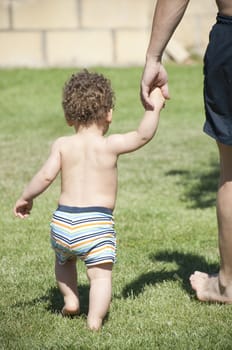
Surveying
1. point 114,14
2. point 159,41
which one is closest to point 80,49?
point 114,14

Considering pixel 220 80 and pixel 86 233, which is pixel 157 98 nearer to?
pixel 220 80

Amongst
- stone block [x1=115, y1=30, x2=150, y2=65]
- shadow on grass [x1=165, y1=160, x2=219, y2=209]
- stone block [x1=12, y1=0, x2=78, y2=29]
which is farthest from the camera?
stone block [x1=115, y1=30, x2=150, y2=65]

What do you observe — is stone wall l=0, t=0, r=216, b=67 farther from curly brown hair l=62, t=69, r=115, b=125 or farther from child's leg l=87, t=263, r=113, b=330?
child's leg l=87, t=263, r=113, b=330

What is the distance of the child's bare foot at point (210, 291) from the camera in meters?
4.42

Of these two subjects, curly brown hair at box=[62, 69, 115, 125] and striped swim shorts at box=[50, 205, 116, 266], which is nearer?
A: striped swim shorts at box=[50, 205, 116, 266]

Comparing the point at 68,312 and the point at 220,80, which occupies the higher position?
→ the point at 220,80

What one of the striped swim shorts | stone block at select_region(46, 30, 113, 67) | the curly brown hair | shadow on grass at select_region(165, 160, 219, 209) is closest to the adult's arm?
the curly brown hair

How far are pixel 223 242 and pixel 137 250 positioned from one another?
1.23 metres

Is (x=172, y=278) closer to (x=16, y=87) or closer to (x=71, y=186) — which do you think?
(x=71, y=186)

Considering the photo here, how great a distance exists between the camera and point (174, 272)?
5074 mm

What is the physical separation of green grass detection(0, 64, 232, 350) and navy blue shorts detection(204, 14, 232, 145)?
→ 0.89 m

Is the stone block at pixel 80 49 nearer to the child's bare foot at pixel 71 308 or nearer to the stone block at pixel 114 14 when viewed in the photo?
the stone block at pixel 114 14

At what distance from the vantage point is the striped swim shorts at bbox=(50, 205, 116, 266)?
396cm

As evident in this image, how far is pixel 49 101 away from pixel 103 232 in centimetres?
954
